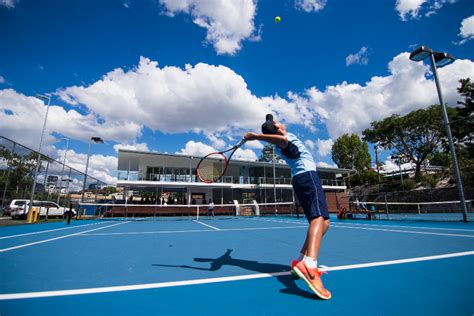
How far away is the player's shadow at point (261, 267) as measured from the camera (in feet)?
7.74

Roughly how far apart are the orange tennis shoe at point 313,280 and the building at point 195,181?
24761mm

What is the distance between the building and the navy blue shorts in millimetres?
24328

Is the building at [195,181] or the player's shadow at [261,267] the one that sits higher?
the building at [195,181]

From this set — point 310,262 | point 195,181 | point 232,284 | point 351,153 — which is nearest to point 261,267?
point 232,284

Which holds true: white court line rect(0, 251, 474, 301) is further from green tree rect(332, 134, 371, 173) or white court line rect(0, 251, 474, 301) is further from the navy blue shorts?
green tree rect(332, 134, 371, 173)

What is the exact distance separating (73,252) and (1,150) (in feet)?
30.6

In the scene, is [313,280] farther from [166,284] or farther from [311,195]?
Answer: [166,284]

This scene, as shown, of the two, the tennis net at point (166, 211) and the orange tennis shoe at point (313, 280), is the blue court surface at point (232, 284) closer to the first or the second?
the orange tennis shoe at point (313, 280)

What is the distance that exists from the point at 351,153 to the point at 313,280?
6017 cm

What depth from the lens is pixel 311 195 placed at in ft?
8.85

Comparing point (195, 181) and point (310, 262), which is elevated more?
point (195, 181)

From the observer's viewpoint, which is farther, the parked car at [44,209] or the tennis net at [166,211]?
the tennis net at [166,211]

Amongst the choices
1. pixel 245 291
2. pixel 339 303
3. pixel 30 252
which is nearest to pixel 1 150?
pixel 30 252

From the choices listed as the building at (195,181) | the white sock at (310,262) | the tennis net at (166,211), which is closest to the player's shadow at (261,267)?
the white sock at (310,262)
